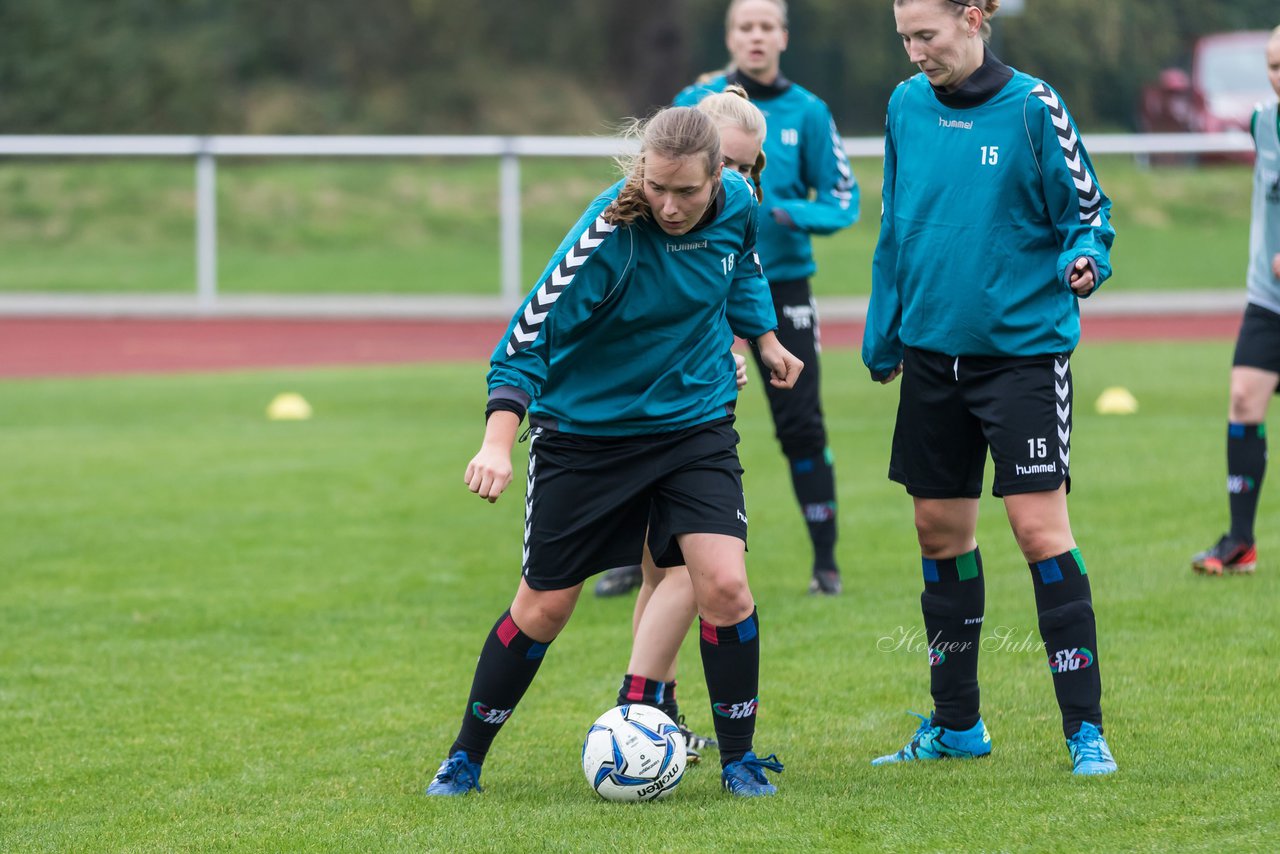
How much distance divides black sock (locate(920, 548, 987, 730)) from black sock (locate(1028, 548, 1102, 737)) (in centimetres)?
32

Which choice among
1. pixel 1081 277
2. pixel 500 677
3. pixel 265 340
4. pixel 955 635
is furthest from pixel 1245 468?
pixel 265 340

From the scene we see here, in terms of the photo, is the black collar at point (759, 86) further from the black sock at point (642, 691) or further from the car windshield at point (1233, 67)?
the car windshield at point (1233, 67)

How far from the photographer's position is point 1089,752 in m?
4.39

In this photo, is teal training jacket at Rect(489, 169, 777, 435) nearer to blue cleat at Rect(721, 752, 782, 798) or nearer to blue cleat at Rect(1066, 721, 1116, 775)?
blue cleat at Rect(721, 752, 782, 798)

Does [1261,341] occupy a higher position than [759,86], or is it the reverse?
[759,86]

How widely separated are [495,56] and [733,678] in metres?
32.2

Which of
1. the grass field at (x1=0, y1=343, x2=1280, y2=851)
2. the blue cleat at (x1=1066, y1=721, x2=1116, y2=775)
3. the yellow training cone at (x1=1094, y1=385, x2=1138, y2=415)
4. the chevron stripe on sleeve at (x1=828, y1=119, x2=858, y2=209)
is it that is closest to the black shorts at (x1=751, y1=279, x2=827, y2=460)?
the chevron stripe on sleeve at (x1=828, y1=119, x2=858, y2=209)

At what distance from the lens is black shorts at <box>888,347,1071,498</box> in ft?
14.5

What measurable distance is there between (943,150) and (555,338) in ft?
3.71

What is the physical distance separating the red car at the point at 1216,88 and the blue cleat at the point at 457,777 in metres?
24.1

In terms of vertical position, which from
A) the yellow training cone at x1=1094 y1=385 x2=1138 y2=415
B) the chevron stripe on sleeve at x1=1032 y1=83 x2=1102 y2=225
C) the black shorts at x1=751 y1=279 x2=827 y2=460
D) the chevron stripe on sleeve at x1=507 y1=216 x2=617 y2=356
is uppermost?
the chevron stripe on sleeve at x1=1032 y1=83 x2=1102 y2=225

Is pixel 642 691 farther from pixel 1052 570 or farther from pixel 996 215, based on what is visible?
pixel 996 215

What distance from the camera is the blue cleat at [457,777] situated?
455 centimetres

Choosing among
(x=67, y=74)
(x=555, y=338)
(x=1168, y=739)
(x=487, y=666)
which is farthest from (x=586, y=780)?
(x=67, y=74)
